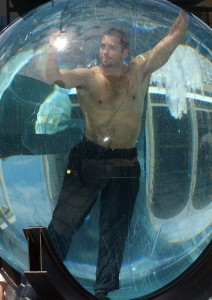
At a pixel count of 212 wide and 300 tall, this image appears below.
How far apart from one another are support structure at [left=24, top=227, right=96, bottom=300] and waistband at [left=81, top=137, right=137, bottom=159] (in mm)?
301

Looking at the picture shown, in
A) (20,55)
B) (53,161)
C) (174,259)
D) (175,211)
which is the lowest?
(174,259)

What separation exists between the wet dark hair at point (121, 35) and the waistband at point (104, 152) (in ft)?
1.12

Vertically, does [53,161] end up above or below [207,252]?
above

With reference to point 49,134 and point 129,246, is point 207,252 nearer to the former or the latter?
point 129,246

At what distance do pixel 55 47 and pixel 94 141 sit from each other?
342 mm

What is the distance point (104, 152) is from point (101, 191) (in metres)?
0.13

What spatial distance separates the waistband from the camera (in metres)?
2.63

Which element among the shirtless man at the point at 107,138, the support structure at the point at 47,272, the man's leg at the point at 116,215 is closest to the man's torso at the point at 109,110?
the shirtless man at the point at 107,138

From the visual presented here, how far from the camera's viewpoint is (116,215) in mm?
2666

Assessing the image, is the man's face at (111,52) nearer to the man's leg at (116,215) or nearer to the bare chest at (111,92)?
the bare chest at (111,92)

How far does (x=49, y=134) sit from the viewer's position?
104 inches

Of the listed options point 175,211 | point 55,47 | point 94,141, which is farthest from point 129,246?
point 55,47

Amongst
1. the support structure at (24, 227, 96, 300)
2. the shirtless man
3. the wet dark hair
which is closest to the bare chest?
the shirtless man

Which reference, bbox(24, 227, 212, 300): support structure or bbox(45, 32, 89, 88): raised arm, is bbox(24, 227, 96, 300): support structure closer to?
bbox(24, 227, 212, 300): support structure
